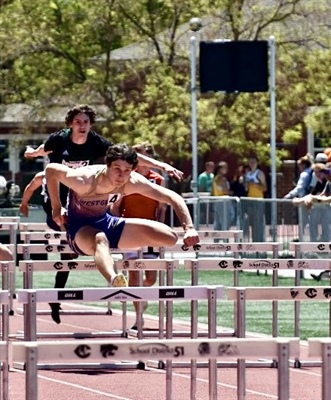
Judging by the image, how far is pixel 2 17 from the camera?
142 ft

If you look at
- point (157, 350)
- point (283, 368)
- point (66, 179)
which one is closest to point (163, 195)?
point (66, 179)

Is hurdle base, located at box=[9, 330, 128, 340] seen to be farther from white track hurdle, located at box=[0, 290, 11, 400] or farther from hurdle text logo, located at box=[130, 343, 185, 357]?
hurdle text logo, located at box=[130, 343, 185, 357]

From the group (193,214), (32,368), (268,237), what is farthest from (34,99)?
(32,368)

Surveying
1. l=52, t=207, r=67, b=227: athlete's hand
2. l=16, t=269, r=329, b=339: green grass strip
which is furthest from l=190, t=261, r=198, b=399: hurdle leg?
l=16, t=269, r=329, b=339: green grass strip

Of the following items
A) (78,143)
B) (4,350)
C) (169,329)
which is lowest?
(169,329)

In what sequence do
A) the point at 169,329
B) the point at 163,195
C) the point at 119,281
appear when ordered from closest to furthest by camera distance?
1. the point at 169,329
2. the point at 119,281
3. the point at 163,195

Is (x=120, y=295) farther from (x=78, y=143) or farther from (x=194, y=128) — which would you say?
(x=194, y=128)

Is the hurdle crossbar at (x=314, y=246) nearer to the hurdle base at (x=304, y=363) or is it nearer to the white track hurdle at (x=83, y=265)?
the hurdle base at (x=304, y=363)

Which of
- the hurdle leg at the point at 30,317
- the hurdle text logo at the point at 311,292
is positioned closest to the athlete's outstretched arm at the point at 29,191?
the hurdle leg at the point at 30,317

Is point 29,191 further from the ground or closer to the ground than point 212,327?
further from the ground

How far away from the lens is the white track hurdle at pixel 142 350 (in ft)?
22.5

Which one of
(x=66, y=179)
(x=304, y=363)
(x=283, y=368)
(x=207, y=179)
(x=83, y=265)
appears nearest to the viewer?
(x=283, y=368)

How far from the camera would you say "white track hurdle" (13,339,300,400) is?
6863 mm

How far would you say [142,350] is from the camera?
6941 mm
